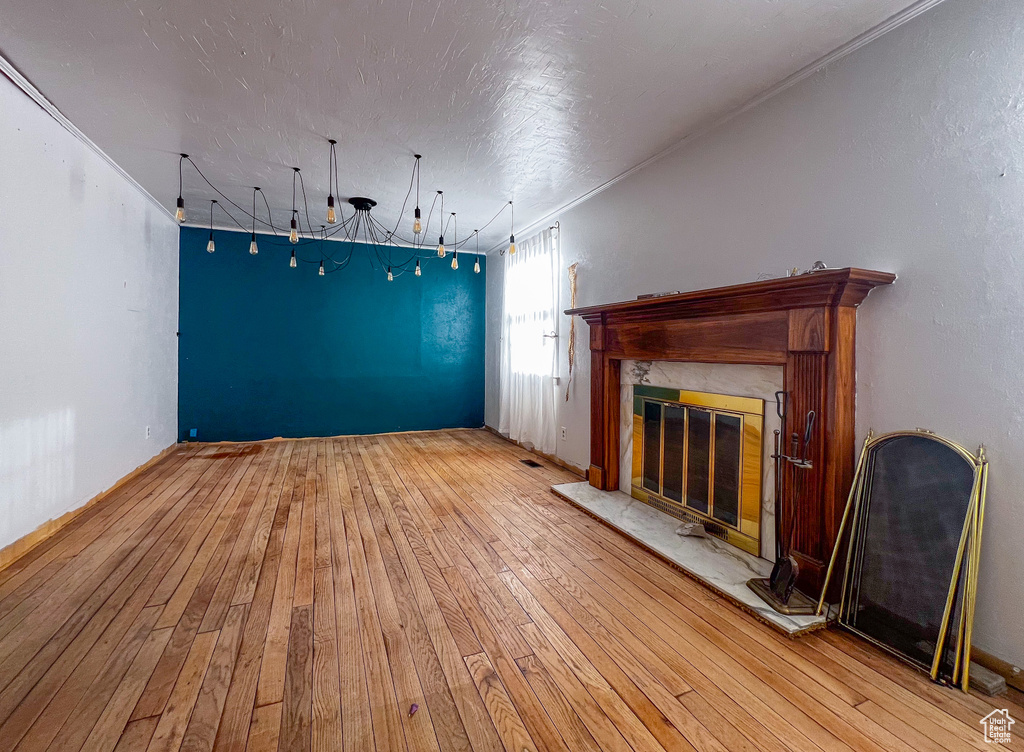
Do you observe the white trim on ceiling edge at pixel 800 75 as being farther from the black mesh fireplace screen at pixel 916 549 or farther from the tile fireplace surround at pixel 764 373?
the black mesh fireplace screen at pixel 916 549

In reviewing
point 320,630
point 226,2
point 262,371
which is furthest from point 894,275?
point 262,371

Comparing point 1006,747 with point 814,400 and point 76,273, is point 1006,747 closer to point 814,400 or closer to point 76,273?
point 814,400

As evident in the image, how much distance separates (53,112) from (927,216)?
15.8 feet

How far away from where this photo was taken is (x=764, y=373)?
2.51 m

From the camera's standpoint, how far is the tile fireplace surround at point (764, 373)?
2.06m

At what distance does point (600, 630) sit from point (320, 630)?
1.22 metres

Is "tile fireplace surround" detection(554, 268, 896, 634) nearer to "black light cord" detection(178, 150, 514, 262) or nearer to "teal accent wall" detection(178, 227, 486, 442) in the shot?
"black light cord" detection(178, 150, 514, 262)

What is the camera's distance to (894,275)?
1947 mm

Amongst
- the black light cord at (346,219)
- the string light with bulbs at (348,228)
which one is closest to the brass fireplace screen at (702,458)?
the string light with bulbs at (348,228)

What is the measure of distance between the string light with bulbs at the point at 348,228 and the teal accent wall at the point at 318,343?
0.27 feet

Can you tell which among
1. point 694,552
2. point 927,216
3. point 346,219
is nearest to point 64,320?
point 346,219

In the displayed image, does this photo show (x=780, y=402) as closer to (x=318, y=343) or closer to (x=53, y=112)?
(x=53, y=112)

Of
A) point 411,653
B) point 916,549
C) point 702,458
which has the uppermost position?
point 702,458

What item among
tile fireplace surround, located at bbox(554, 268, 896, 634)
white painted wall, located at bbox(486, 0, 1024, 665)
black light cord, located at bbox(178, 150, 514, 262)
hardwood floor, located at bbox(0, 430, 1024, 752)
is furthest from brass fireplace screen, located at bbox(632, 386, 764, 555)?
black light cord, located at bbox(178, 150, 514, 262)
